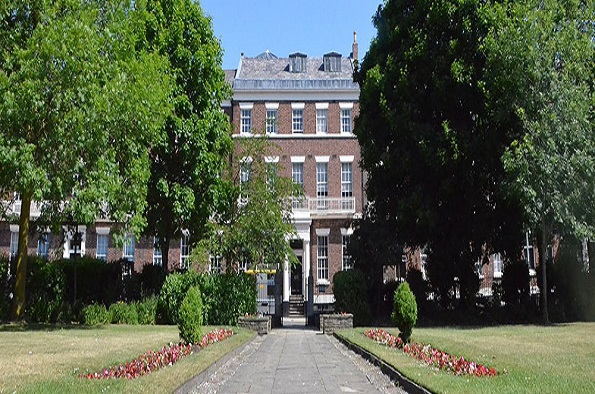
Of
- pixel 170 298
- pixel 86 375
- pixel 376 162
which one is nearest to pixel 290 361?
pixel 86 375

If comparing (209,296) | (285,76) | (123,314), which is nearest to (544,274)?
(209,296)

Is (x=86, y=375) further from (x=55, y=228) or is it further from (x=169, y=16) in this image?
(x=169, y=16)

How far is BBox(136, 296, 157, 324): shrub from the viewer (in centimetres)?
2347

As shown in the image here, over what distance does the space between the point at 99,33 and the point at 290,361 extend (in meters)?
12.7

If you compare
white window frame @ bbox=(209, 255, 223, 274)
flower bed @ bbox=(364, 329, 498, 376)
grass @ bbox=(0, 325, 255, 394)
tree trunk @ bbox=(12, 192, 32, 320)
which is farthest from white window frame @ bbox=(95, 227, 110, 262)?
flower bed @ bbox=(364, 329, 498, 376)

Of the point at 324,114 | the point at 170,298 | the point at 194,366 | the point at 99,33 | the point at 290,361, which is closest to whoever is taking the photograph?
the point at 194,366

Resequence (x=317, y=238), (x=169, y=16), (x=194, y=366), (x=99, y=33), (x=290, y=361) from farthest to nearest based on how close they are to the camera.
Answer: (x=317, y=238)
(x=169, y=16)
(x=99, y=33)
(x=290, y=361)
(x=194, y=366)

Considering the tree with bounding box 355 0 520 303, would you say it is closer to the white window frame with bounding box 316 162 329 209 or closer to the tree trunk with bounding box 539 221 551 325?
the tree trunk with bounding box 539 221 551 325

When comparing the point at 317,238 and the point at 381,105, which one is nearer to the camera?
the point at 381,105

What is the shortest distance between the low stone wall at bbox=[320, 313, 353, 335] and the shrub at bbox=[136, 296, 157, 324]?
6.61 m

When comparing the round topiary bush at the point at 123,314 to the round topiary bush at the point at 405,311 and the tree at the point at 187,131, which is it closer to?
the tree at the point at 187,131

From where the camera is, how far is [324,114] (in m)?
41.3

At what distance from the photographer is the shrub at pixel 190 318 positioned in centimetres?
1396

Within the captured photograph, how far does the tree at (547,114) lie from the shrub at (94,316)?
15.8m
